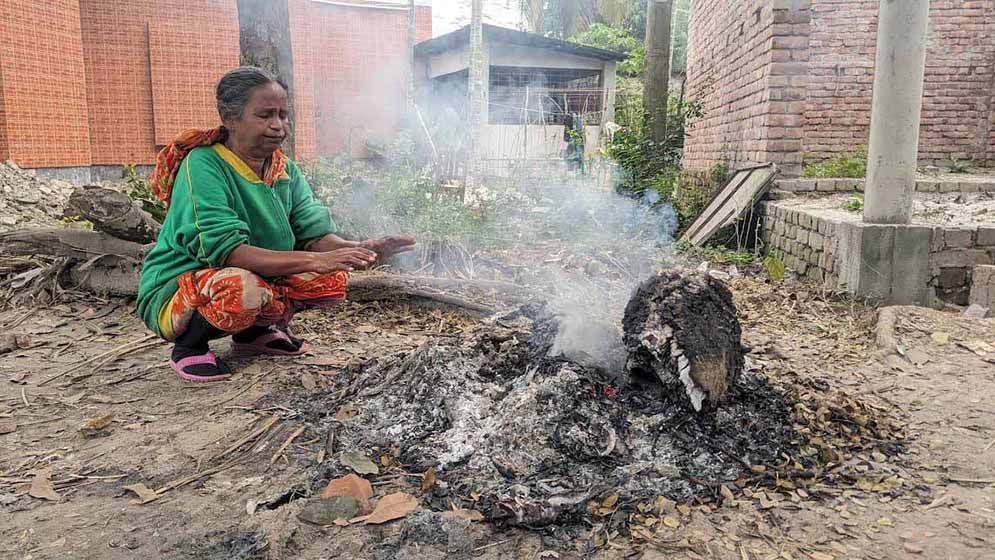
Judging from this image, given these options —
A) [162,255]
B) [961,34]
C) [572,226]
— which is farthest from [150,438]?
[961,34]

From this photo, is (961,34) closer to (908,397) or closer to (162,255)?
(908,397)

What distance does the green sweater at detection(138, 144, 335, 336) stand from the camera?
120 inches

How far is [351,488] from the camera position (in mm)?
2318

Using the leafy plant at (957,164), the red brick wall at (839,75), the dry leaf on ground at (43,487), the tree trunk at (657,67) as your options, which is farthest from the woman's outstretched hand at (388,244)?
the leafy plant at (957,164)

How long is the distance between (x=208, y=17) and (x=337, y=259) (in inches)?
475

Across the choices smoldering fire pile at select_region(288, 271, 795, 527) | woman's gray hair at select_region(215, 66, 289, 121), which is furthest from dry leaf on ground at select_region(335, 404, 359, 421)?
woman's gray hair at select_region(215, 66, 289, 121)

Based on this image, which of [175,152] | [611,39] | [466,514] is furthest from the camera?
[611,39]

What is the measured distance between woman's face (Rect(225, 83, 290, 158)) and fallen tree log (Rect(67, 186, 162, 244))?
182 cm

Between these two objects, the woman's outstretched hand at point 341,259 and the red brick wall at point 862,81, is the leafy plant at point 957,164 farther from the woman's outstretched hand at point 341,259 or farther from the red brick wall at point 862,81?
the woman's outstretched hand at point 341,259

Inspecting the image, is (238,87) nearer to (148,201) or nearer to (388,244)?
(388,244)

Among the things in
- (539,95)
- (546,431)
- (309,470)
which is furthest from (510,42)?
(309,470)

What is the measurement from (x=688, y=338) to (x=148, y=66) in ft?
42.8

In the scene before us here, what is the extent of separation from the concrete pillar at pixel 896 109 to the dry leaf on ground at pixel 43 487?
500cm

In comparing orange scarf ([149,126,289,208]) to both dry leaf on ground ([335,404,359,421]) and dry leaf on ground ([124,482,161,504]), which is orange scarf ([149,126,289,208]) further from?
dry leaf on ground ([124,482,161,504])
